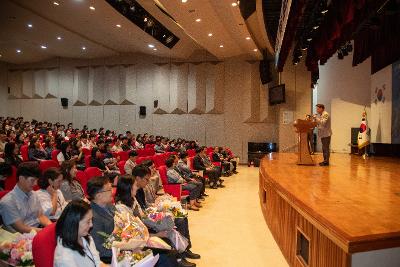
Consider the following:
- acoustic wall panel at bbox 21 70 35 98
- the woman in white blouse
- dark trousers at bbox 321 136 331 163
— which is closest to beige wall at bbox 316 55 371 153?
dark trousers at bbox 321 136 331 163

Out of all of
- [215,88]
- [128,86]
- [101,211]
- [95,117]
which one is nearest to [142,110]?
[128,86]

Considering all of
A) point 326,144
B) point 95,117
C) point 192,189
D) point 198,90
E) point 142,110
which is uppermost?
point 198,90

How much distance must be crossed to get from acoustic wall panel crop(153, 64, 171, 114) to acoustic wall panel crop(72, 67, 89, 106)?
3.67 meters

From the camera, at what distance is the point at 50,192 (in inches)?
148

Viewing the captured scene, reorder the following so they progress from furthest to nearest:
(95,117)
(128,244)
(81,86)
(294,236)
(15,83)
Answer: (15,83)
(81,86)
(95,117)
(294,236)
(128,244)

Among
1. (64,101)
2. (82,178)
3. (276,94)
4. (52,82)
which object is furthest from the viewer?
(52,82)

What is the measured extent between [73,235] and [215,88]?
14258 mm

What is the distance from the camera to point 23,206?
3213 millimetres

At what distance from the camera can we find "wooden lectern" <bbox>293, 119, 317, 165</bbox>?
6594 millimetres

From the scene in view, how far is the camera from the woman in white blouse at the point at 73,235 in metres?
2.07

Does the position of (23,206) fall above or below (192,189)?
above

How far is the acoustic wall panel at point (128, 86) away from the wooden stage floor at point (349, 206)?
1275cm

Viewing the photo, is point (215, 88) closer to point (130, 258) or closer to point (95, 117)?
point (95, 117)

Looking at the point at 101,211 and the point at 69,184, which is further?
the point at 69,184
